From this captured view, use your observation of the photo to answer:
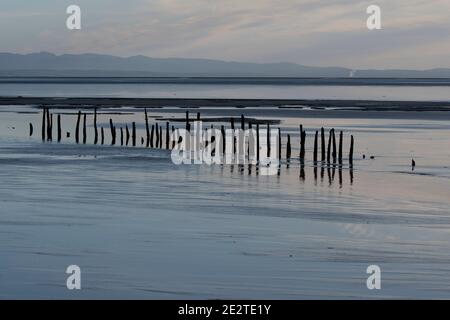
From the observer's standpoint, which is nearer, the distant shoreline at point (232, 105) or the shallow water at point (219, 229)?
the shallow water at point (219, 229)

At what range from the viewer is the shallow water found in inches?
677

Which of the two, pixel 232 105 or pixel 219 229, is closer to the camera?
pixel 219 229

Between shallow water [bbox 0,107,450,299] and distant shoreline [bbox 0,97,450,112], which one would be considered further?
distant shoreline [bbox 0,97,450,112]

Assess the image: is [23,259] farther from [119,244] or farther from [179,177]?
[179,177]

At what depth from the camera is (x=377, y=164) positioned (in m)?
41.3

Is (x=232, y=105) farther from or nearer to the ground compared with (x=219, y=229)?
farther from the ground

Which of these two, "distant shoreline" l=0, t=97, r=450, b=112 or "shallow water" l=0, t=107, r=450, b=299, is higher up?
"distant shoreline" l=0, t=97, r=450, b=112

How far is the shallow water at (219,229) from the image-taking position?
56.4ft

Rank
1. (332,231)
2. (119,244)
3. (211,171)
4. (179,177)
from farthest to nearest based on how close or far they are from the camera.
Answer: (211,171) < (179,177) < (332,231) < (119,244)

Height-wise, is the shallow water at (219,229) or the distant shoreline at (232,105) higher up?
the distant shoreline at (232,105)

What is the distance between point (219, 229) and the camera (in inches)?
901
